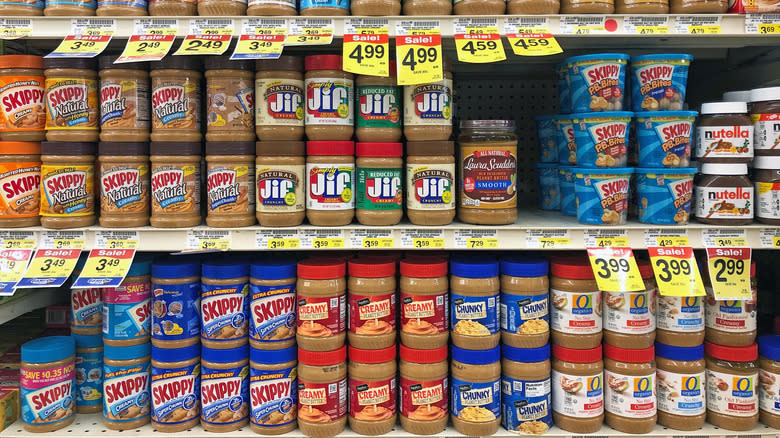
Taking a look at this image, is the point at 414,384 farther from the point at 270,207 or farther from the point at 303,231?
the point at 270,207

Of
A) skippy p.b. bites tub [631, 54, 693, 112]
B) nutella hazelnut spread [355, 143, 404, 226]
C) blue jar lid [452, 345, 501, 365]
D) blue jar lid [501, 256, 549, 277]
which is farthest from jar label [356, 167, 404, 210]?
skippy p.b. bites tub [631, 54, 693, 112]

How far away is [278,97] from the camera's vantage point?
1.45 m

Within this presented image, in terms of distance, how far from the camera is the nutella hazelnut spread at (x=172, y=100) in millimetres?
1454

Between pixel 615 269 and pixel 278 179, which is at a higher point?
pixel 278 179

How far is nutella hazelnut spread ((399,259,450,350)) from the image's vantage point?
1453 millimetres

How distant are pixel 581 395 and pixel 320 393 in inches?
31.8

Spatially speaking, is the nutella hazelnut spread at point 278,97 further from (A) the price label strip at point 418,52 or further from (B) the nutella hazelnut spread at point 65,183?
(B) the nutella hazelnut spread at point 65,183

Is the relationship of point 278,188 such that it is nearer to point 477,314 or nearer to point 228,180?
point 228,180

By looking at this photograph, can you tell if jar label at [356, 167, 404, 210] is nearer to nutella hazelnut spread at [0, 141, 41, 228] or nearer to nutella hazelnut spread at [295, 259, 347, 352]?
nutella hazelnut spread at [295, 259, 347, 352]

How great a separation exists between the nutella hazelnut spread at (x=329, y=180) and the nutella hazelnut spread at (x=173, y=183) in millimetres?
368

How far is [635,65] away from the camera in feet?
4.93

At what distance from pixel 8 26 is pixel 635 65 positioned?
1.89 meters

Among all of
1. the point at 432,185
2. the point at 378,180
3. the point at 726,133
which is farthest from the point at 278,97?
the point at 726,133

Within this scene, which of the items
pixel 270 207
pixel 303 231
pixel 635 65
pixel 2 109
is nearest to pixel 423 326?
pixel 303 231
